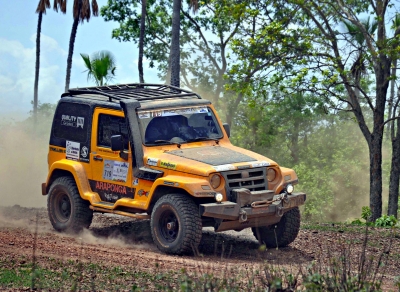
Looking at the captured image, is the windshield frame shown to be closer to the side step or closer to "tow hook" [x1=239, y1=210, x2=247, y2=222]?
the side step

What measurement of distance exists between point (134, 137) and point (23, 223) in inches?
153

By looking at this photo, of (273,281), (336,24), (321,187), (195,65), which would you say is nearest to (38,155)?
(336,24)

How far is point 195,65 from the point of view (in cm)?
4103

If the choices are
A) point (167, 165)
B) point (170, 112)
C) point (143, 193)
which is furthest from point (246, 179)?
point (170, 112)

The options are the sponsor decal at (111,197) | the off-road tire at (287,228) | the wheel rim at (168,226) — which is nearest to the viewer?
the wheel rim at (168,226)

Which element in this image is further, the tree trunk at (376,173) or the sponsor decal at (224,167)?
the tree trunk at (376,173)

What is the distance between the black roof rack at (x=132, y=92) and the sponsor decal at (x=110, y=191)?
1.42 m

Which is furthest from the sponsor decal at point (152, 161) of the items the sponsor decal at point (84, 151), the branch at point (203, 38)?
the branch at point (203, 38)

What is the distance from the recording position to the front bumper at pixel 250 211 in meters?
10.0

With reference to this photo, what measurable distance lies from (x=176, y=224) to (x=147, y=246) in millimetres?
1106

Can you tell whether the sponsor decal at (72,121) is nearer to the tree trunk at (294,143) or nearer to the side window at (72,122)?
the side window at (72,122)

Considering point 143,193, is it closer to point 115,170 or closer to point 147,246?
point 115,170

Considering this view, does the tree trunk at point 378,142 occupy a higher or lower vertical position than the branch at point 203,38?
lower

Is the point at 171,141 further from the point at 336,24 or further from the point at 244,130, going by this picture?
the point at 244,130
